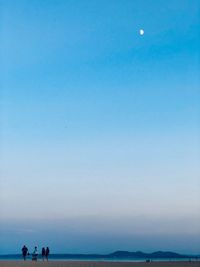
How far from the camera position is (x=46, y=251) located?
140 ft

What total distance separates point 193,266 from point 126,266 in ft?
13.7

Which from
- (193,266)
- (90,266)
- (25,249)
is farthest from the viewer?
(25,249)

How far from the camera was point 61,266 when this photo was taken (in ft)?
105

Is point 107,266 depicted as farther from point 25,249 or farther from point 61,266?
point 25,249

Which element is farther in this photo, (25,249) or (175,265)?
(25,249)

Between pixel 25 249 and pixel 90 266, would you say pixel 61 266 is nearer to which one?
pixel 90 266

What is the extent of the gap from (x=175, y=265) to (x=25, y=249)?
14.9 metres

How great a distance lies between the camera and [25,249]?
41.2 m

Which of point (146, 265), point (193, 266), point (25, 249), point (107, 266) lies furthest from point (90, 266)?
point (25, 249)

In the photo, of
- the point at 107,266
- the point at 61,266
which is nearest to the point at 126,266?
the point at 107,266

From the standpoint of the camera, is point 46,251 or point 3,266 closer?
point 3,266

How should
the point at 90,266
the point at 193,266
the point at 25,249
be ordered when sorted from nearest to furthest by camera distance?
the point at 193,266
the point at 90,266
the point at 25,249

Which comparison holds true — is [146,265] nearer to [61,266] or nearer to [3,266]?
[61,266]

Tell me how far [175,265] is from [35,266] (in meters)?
8.64
